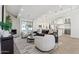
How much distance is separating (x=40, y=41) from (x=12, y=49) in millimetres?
950

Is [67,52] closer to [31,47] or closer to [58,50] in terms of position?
[58,50]

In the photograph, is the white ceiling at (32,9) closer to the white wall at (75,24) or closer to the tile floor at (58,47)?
the white wall at (75,24)

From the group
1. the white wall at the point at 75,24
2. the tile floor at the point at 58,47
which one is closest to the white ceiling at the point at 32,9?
the white wall at the point at 75,24

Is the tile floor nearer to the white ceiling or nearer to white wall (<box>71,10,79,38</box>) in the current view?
white wall (<box>71,10,79,38</box>)

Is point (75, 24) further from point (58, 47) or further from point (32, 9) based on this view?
point (32, 9)

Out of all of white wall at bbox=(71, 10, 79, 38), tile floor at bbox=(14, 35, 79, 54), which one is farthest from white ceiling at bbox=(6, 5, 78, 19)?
tile floor at bbox=(14, 35, 79, 54)

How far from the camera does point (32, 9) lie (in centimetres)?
357

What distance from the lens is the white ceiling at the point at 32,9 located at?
11.5 ft

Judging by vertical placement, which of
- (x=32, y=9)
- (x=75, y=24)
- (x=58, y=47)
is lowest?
(x=58, y=47)

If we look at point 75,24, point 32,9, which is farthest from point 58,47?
point 32,9

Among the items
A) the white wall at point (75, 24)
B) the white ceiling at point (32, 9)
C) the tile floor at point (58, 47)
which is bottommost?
the tile floor at point (58, 47)

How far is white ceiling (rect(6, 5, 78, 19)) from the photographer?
3.51 meters

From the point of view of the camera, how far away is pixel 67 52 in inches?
137
